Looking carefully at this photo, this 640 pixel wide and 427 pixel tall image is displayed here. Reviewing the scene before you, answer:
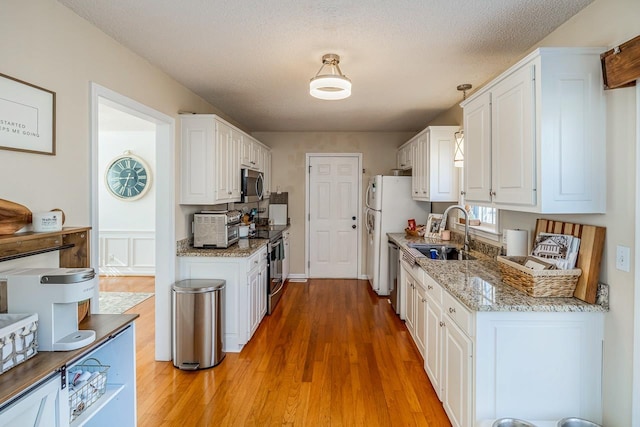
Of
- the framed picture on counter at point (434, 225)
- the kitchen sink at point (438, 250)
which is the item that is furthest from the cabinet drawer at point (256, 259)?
the framed picture on counter at point (434, 225)

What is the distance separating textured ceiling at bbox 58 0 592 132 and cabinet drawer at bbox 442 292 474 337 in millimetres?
1641

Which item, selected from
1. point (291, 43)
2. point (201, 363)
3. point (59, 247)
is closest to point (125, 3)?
point (291, 43)

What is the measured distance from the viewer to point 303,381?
8.78 feet

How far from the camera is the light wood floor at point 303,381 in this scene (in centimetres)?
225

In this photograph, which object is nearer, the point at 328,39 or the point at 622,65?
the point at 622,65

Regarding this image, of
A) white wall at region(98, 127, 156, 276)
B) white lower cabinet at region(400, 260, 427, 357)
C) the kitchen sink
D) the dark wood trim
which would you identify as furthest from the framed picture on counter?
white wall at region(98, 127, 156, 276)

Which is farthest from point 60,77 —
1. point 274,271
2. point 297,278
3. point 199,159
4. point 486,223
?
point 297,278

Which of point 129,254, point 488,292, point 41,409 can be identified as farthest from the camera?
point 129,254

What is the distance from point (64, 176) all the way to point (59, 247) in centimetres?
40

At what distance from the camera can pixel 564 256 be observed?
1905 millimetres

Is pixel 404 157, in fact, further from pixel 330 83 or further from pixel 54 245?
pixel 54 245

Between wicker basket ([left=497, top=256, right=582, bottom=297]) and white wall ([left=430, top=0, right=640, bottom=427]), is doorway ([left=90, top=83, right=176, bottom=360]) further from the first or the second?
white wall ([left=430, top=0, right=640, bottom=427])

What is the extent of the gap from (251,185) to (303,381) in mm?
2489

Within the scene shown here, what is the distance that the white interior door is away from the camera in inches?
230
